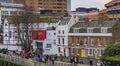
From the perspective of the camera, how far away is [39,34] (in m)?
77.5

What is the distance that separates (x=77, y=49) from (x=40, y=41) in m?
12.1

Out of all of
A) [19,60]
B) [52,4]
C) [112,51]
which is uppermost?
[112,51]

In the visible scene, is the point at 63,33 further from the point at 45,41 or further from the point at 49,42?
the point at 45,41

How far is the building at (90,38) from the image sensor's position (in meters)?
63.3

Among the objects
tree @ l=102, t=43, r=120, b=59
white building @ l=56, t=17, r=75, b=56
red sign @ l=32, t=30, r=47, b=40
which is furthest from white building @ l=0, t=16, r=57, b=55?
tree @ l=102, t=43, r=120, b=59

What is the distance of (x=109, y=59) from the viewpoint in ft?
141

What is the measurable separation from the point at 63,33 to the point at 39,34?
25.3 feet

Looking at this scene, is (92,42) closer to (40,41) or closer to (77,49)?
(77,49)

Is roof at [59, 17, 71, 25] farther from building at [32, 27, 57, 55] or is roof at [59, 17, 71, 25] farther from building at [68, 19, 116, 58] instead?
building at [32, 27, 57, 55]

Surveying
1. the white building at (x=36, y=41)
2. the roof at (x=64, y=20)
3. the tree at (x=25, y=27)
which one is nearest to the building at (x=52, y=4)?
the white building at (x=36, y=41)

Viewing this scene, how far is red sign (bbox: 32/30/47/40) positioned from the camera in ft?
251

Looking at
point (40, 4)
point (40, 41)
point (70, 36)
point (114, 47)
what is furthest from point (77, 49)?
point (40, 4)

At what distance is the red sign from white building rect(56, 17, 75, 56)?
435cm

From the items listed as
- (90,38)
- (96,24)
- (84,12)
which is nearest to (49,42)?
(90,38)
